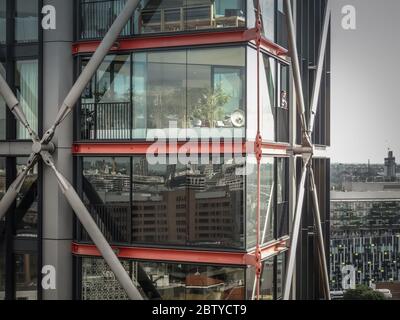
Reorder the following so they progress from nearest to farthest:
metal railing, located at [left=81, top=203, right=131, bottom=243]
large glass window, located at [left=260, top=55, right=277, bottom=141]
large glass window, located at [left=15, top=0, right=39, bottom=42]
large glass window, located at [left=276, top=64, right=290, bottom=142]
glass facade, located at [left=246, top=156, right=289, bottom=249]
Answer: glass facade, located at [left=246, top=156, right=289, bottom=249], metal railing, located at [left=81, top=203, right=131, bottom=243], large glass window, located at [left=260, top=55, right=277, bottom=141], large glass window, located at [left=15, top=0, right=39, bottom=42], large glass window, located at [left=276, top=64, right=290, bottom=142]

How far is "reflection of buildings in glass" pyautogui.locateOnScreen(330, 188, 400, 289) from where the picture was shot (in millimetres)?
19391

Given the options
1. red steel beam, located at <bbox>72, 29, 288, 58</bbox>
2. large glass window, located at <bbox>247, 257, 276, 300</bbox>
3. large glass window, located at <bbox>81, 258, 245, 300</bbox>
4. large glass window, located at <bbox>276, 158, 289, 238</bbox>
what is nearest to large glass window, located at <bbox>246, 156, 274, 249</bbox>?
large glass window, located at <bbox>276, 158, 289, 238</bbox>

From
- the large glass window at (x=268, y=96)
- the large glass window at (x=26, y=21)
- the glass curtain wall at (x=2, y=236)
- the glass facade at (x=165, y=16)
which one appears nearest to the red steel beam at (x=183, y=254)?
the glass curtain wall at (x=2, y=236)

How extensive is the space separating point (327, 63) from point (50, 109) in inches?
322

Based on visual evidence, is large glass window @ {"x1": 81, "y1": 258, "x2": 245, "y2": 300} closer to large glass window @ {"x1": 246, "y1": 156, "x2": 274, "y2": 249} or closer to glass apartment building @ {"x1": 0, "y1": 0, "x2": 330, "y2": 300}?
glass apartment building @ {"x1": 0, "y1": 0, "x2": 330, "y2": 300}

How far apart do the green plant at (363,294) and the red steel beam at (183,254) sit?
392 cm

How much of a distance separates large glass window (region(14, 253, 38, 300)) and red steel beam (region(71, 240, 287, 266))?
122 cm

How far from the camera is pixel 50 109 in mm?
15969

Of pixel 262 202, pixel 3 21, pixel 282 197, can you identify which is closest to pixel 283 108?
pixel 282 197

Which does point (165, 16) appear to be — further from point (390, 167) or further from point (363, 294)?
point (363, 294)

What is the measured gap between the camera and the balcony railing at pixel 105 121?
15.5 metres

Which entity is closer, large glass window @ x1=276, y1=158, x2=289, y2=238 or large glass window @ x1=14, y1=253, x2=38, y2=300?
large glass window @ x1=14, y1=253, x2=38, y2=300

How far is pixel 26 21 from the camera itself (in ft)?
54.0
